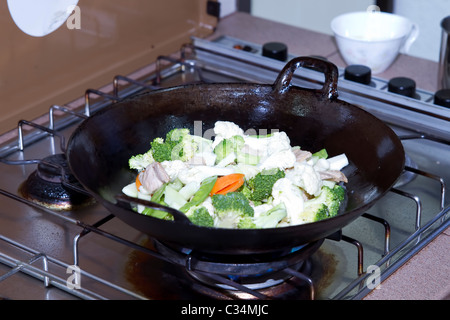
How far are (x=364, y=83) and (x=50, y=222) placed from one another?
803mm

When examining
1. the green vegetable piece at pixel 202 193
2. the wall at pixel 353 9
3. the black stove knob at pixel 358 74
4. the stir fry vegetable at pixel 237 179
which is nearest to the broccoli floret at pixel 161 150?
the stir fry vegetable at pixel 237 179

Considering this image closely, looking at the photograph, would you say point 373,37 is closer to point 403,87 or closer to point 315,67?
point 403,87

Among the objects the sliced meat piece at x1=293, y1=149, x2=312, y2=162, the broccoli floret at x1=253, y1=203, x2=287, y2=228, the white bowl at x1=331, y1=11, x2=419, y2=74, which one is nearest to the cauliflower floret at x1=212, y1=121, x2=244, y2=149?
the sliced meat piece at x1=293, y1=149, x2=312, y2=162

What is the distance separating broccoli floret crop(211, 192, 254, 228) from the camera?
1086 mm

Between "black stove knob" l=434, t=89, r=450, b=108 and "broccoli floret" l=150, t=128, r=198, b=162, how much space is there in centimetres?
61

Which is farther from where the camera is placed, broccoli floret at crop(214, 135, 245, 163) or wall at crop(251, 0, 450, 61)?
wall at crop(251, 0, 450, 61)

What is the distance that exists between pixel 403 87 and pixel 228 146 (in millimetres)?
570

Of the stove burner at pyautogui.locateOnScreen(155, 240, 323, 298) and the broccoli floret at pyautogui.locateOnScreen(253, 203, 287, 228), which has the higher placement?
the broccoli floret at pyautogui.locateOnScreen(253, 203, 287, 228)

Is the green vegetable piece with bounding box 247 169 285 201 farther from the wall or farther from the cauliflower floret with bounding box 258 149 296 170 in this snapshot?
the wall

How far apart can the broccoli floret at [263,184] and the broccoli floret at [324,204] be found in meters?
0.06

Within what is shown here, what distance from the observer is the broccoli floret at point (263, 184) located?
1.17 meters

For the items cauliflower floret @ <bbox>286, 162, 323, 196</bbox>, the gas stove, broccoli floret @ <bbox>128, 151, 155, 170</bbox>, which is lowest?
the gas stove

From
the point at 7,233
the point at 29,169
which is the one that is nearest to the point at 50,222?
the point at 7,233

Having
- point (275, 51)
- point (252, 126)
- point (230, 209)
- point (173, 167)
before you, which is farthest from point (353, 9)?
point (230, 209)
